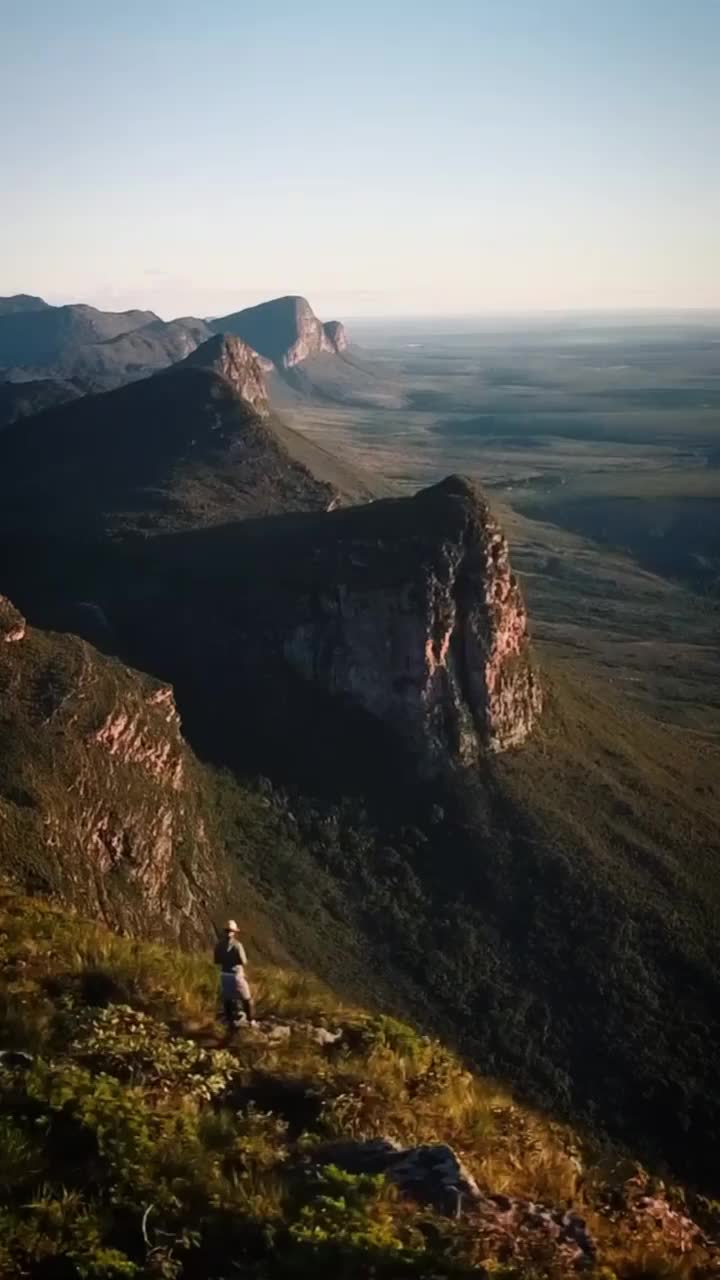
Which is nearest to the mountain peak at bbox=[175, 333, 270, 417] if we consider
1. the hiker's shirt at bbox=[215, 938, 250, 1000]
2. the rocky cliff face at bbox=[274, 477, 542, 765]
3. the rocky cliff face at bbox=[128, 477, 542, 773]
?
the rocky cliff face at bbox=[128, 477, 542, 773]

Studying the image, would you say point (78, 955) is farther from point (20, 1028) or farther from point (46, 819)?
point (46, 819)

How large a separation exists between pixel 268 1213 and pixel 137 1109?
170 centimetres

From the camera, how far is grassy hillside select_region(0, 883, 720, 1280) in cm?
847

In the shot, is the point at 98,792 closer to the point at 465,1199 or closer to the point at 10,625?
the point at 10,625

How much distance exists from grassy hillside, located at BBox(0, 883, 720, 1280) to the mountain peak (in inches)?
6108

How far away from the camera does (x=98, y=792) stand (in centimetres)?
4919

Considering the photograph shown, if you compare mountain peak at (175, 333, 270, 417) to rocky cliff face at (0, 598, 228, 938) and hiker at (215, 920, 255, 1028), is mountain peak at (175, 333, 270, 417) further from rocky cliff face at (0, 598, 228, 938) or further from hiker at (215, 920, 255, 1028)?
hiker at (215, 920, 255, 1028)

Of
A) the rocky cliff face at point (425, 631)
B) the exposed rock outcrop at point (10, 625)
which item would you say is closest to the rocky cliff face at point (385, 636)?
the rocky cliff face at point (425, 631)

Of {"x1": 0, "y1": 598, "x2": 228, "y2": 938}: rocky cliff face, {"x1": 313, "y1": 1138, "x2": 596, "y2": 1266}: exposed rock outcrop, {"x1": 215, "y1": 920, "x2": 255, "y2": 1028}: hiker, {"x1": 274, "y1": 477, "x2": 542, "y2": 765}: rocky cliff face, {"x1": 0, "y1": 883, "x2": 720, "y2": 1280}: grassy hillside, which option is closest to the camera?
{"x1": 0, "y1": 883, "x2": 720, "y2": 1280}: grassy hillside

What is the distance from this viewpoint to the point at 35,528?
3826 inches

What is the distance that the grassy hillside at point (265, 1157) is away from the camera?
847 cm

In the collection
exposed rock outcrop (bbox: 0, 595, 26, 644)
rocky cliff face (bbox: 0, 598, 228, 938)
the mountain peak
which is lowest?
rocky cliff face (bbox: 0, 598, 228, 938)

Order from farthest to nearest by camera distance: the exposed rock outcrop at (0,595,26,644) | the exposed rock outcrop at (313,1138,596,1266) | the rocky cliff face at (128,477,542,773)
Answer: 1. the rocky cliff face at (128,477,542,773)
2. the exposed rock outcrop at (0,595,26,644)
3. the exposed rock outcrop at (313,1138,596,1266)

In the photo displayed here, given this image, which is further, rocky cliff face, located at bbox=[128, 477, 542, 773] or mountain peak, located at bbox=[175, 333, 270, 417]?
mountain peak, located at bbox=[175, 333, 270, 417]
